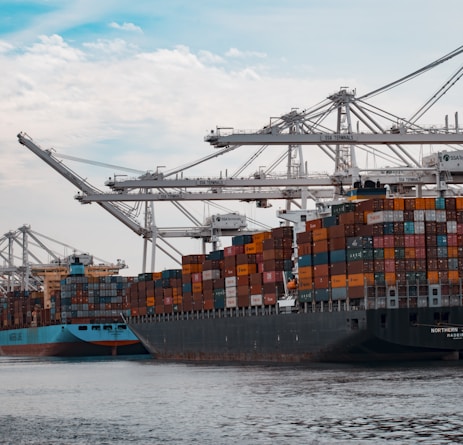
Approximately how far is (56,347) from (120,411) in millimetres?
71521

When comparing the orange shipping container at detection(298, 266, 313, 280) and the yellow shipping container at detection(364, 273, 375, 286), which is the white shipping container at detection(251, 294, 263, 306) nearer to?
the orange shipping container at detection(298, 266, 313, 280)

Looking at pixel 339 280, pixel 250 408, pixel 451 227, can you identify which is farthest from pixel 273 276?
pixel 250 408

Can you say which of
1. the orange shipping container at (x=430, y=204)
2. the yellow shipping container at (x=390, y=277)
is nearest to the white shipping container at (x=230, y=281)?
the yellow shipping container at (x=390, y=277)

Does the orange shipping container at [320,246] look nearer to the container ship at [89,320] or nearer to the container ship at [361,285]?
the container ship at [361,285]

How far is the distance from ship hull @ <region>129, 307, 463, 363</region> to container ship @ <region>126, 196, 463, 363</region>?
6 cm

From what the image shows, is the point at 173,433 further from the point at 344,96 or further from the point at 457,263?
the point at 344,96

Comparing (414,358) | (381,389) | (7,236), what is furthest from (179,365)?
(7,236)

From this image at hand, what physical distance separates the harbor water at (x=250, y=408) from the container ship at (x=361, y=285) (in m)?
2.13

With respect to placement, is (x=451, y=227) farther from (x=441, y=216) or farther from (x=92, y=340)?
(x=92, y=340)

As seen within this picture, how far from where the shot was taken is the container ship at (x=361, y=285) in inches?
2382

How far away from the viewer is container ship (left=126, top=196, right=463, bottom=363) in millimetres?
60500

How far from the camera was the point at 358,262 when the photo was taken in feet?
199

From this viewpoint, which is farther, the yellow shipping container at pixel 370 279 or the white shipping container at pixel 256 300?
the white shipping container at pixel 256 300

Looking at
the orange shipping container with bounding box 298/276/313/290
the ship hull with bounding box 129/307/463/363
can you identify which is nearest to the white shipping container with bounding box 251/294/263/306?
the ship hull with bounding box 129/307/463/363
